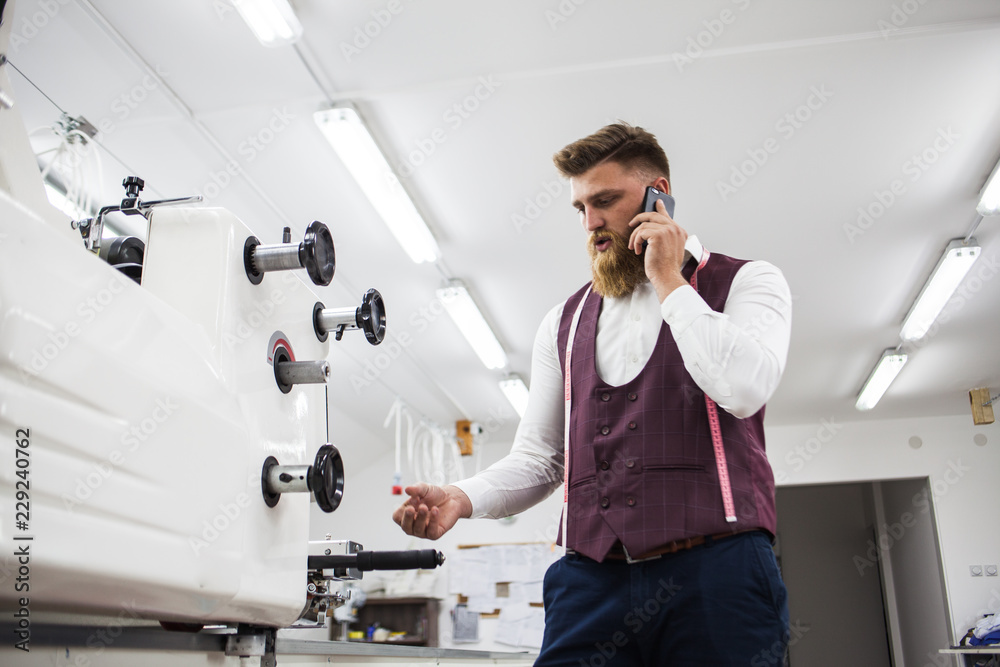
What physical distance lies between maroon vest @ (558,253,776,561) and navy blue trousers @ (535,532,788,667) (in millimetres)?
35

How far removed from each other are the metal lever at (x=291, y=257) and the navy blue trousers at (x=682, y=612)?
0.58 m

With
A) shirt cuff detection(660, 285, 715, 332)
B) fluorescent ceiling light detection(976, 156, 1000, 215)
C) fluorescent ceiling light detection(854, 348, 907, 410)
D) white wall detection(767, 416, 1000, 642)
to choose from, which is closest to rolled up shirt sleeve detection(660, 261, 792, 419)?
shirt cuff detection(660, 285, 715, 332)

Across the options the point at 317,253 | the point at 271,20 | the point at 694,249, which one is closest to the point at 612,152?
the point at 694,249

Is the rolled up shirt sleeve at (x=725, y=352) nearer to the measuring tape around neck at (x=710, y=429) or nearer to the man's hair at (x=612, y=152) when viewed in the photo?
the measuring tape around neck at (x=710, y=429)

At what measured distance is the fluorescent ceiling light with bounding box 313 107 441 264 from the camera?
328cm

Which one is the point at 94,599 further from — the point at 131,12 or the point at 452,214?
the point at 452,214

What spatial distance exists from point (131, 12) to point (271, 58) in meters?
0.51

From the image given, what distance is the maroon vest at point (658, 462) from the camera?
1.08 meters

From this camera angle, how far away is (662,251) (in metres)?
1.18

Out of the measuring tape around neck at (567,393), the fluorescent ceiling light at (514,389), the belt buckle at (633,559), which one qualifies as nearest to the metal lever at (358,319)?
the measuring tape around neck at (567,393)

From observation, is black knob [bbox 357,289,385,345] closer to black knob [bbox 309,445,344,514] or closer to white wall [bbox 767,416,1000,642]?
black knob [bbox 309,445,344,514]

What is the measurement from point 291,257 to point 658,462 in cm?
58

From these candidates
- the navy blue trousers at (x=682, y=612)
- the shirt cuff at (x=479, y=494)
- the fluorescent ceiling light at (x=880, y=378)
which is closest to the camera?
the navy blue trousers at (x=682, y=612)

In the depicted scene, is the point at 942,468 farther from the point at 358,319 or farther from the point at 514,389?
A: the point at 358,319
